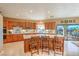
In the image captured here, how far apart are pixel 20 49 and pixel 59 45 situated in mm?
952

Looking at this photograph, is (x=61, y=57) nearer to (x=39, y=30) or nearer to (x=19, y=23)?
(x=39, y=30)

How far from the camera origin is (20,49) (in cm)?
302

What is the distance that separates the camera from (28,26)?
302 cm

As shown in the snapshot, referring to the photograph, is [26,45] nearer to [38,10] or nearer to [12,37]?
[12,37]

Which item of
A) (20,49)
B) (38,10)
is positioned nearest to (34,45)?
(20,49)

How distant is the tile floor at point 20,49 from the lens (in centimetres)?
292

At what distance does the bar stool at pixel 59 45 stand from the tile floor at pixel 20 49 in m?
0.09

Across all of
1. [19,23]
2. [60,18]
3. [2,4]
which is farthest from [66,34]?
[2,4]

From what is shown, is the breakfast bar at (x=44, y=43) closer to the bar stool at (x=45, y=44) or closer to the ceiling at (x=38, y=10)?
the bar stool at (x=45, y=44)

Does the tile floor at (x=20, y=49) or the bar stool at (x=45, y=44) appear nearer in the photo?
the tile floor at (x=20, y=49)

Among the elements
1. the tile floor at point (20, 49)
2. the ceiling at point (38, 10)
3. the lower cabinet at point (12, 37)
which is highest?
the ceiling at point (38, 10)

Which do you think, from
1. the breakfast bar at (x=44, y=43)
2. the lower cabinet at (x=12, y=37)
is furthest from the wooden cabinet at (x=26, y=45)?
the lower cabinet at (x=12, y=37)

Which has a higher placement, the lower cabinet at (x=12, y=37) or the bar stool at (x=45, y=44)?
the lower cabinet at (x=12, y=37)

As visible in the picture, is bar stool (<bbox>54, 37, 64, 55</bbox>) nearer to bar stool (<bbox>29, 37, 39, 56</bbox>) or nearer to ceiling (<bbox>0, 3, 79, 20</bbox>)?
bar stool (<bbox>29, 37, 39, 56</bbox>)
